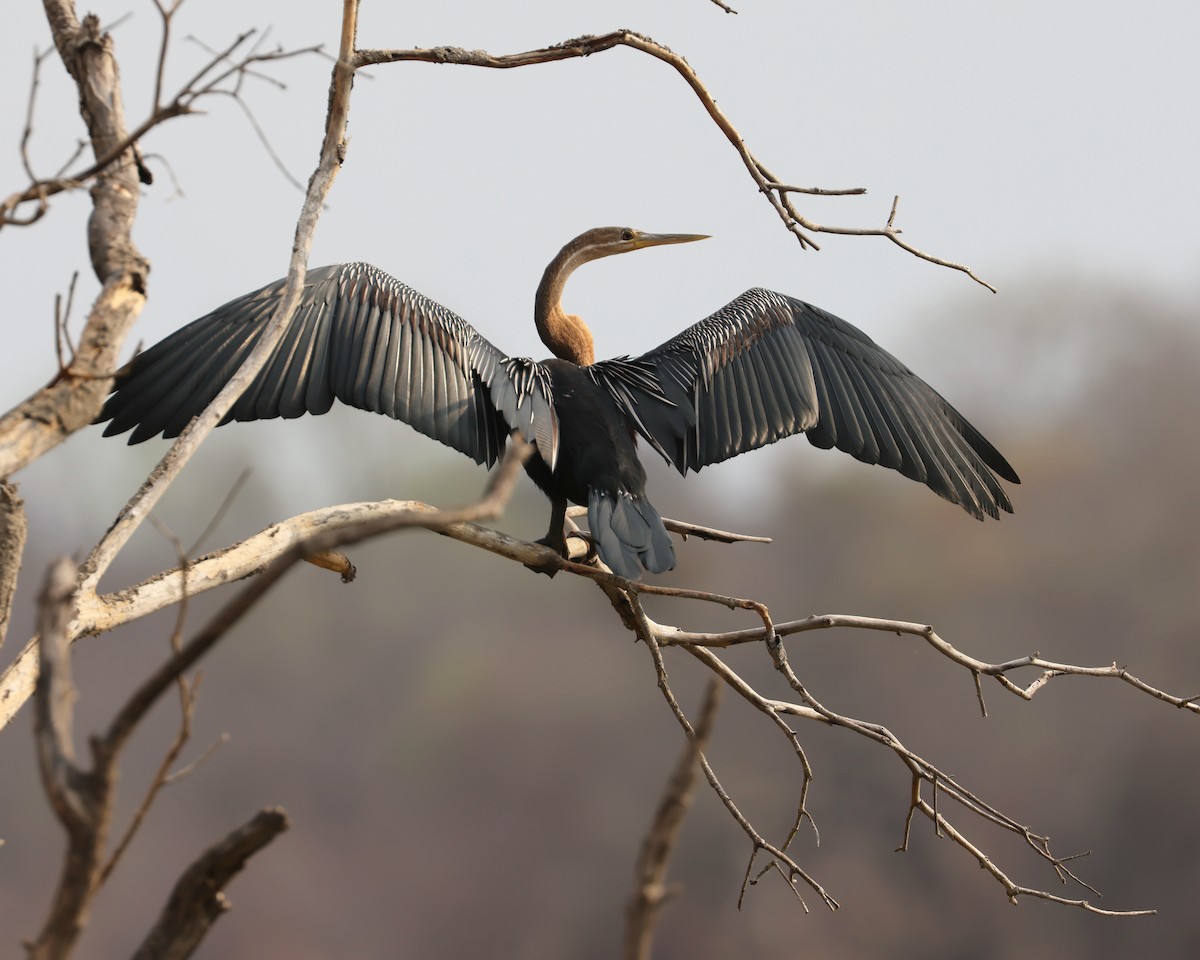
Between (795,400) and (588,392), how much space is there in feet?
2.07

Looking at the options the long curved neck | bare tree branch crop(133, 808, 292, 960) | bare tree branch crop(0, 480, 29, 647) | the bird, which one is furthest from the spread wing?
bare tree branch crop(133, 808, 292, 960)

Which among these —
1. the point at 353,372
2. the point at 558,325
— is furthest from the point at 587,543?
the point at 558,325

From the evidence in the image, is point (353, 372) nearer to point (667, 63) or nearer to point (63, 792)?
point (667, 63)

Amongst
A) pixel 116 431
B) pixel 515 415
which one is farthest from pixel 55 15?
pixel 515 415

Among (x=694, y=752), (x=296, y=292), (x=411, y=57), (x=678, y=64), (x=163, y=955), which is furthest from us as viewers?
(x=678, y=64)

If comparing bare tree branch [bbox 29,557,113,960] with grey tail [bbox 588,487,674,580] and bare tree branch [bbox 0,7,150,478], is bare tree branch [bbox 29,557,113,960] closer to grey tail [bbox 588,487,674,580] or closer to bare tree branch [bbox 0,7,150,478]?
bare tree branch [bbox 0,7,150,478]

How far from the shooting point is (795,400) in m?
3.43

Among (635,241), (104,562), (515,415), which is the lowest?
(104,562)

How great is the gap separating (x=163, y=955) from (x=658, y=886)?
0.53 m

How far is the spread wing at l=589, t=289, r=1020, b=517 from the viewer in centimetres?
328

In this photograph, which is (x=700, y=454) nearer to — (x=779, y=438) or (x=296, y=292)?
(x=779, y=438)

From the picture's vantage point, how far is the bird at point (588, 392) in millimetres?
2941

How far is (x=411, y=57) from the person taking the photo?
279 centimetres

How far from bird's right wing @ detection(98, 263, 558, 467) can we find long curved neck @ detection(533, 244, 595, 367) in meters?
0.50
